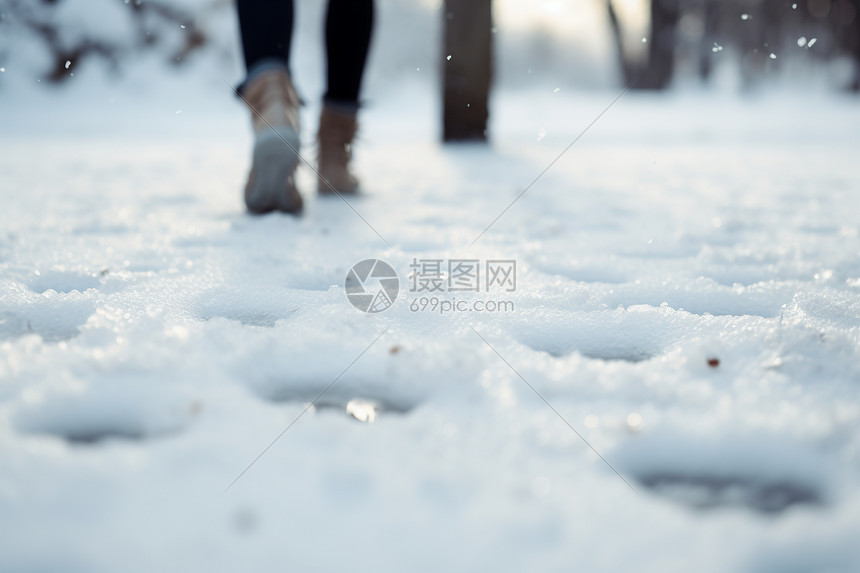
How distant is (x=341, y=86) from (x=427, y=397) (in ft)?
4.81

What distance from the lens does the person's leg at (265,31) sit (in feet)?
5.11

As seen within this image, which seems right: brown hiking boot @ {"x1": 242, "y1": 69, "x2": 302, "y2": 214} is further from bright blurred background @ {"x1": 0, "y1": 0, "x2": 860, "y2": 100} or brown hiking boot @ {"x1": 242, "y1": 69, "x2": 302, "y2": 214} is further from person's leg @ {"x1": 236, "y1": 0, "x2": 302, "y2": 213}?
bright blurred background @ {"x1": 0, "y1": 0, "x2": 860, "y2": 100}

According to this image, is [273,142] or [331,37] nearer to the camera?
[273,142]

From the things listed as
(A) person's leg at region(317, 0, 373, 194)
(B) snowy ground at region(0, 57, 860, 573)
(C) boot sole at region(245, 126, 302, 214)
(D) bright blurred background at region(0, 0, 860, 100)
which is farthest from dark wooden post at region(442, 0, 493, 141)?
(C) boot sole at region(245, 126, 302, 214)

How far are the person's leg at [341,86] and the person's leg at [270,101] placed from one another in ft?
0.95

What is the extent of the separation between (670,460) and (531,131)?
178 inches

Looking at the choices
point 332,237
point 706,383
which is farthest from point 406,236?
point 706,383

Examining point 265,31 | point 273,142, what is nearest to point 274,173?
point 273,142

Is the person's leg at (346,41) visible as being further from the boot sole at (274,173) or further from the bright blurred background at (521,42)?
the bright blurred background at (521,42)

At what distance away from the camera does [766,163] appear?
2980 millimetres

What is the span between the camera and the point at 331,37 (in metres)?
1.87

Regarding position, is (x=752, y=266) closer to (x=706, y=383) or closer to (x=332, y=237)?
(x=706, y=383)

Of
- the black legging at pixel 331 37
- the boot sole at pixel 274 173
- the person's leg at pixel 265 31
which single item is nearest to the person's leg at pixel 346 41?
the black legging at pixel 331 37

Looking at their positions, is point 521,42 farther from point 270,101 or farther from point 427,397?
point 427,397
